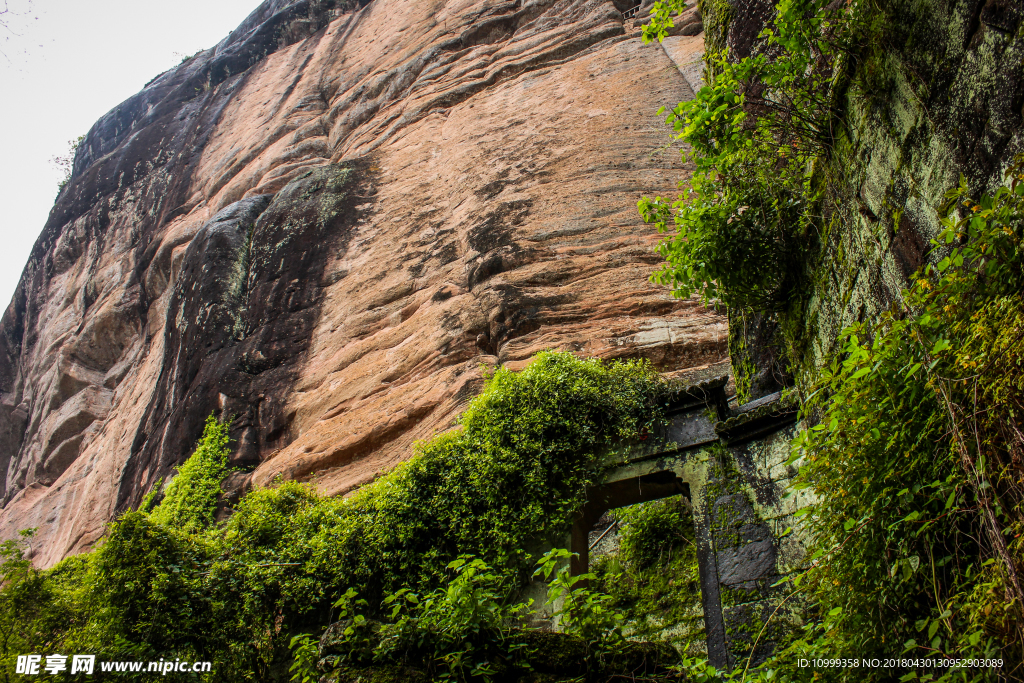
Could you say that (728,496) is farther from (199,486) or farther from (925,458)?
(199,486)

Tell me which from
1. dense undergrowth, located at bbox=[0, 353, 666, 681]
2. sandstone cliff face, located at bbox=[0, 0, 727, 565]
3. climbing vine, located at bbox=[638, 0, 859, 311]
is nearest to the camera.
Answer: climbing vine, located at bbox=[638, 0, 859, 311]

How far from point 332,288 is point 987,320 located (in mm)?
12594

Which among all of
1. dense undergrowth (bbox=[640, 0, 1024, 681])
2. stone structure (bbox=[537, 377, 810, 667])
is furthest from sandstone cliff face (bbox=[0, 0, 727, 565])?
dense undergrowth (bbox=[640, 0, 1024, 681])

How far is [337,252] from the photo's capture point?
14.8 meters

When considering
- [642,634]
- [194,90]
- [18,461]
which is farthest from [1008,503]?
[194,90]

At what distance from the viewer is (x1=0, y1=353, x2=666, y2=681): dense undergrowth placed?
6.97m

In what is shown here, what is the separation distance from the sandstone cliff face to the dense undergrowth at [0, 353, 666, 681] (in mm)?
1799

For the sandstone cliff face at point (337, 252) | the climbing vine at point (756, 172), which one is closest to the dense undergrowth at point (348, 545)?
the sandstone cliff face at point (337, 252)

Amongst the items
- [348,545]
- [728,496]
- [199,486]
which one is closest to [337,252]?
[199,486]

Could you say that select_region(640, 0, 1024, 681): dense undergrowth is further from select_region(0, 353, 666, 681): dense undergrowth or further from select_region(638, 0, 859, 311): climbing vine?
select_region(0, 353, 666, 681): dense undergrowth

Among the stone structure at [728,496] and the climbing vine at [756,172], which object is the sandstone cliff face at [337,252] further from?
the climbing vine at [756,172]

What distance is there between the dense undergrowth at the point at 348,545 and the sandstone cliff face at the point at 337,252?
5.90ft

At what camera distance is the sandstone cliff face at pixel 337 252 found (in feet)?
36.1

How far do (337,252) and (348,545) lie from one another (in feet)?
26.8
